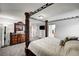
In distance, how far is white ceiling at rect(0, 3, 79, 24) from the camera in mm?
1588

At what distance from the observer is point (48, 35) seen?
75.4 inches

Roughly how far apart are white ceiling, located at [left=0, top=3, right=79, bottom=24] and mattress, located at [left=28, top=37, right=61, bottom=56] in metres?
0.51

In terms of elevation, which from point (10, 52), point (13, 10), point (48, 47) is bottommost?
point (10, 52)

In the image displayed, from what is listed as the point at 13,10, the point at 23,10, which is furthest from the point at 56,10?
the point at 13,10

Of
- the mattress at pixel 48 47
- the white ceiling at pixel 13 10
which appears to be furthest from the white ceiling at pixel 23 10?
the mattress at pixel 48 47

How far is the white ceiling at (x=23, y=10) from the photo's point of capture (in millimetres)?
1588

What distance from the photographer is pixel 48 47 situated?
5.39 ft

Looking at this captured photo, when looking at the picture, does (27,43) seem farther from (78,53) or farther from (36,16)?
(78,53)

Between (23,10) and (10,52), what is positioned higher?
(23,10)

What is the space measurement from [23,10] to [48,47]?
0.93 meters

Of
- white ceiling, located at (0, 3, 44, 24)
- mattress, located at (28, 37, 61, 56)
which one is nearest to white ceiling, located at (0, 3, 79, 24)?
white ceiling, located at (0, 3, 44, 24)

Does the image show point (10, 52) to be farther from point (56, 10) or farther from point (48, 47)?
point (56, 10)

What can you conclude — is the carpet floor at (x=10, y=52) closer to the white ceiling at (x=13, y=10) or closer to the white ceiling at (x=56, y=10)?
the white ceiling at (x=13, y=10)

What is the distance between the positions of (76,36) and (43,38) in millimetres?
856
